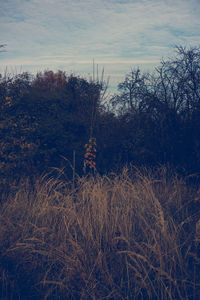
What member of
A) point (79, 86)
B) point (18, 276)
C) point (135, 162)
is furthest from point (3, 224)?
point (79, 86)

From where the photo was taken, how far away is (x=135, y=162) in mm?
7859

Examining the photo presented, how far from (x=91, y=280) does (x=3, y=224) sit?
1.77 metres

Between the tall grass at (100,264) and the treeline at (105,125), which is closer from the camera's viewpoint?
the tall grass at (100,264)

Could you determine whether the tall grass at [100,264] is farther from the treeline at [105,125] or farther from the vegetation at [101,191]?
the treeline at [105,125]

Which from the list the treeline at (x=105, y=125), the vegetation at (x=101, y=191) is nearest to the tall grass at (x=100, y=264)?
the vegetation at (x=101, y=191)

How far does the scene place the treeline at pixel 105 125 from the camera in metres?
7.12

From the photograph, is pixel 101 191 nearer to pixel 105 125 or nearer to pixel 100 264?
pixel 100 264

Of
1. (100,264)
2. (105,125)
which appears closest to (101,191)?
(100,264)

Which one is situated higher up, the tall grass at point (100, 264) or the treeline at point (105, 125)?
the treeline at point (105, 125)

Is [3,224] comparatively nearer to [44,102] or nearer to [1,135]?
[1,135]

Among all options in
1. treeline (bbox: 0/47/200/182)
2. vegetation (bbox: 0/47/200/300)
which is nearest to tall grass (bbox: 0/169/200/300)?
vegetation (bbox: 0/47/200/300)

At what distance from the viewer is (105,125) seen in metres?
8.80

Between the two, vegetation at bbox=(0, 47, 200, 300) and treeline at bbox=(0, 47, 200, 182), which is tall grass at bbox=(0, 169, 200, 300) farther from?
treeline at bbox=(0, 47, 200, 182)

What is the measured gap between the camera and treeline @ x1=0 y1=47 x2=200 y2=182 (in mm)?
7125
